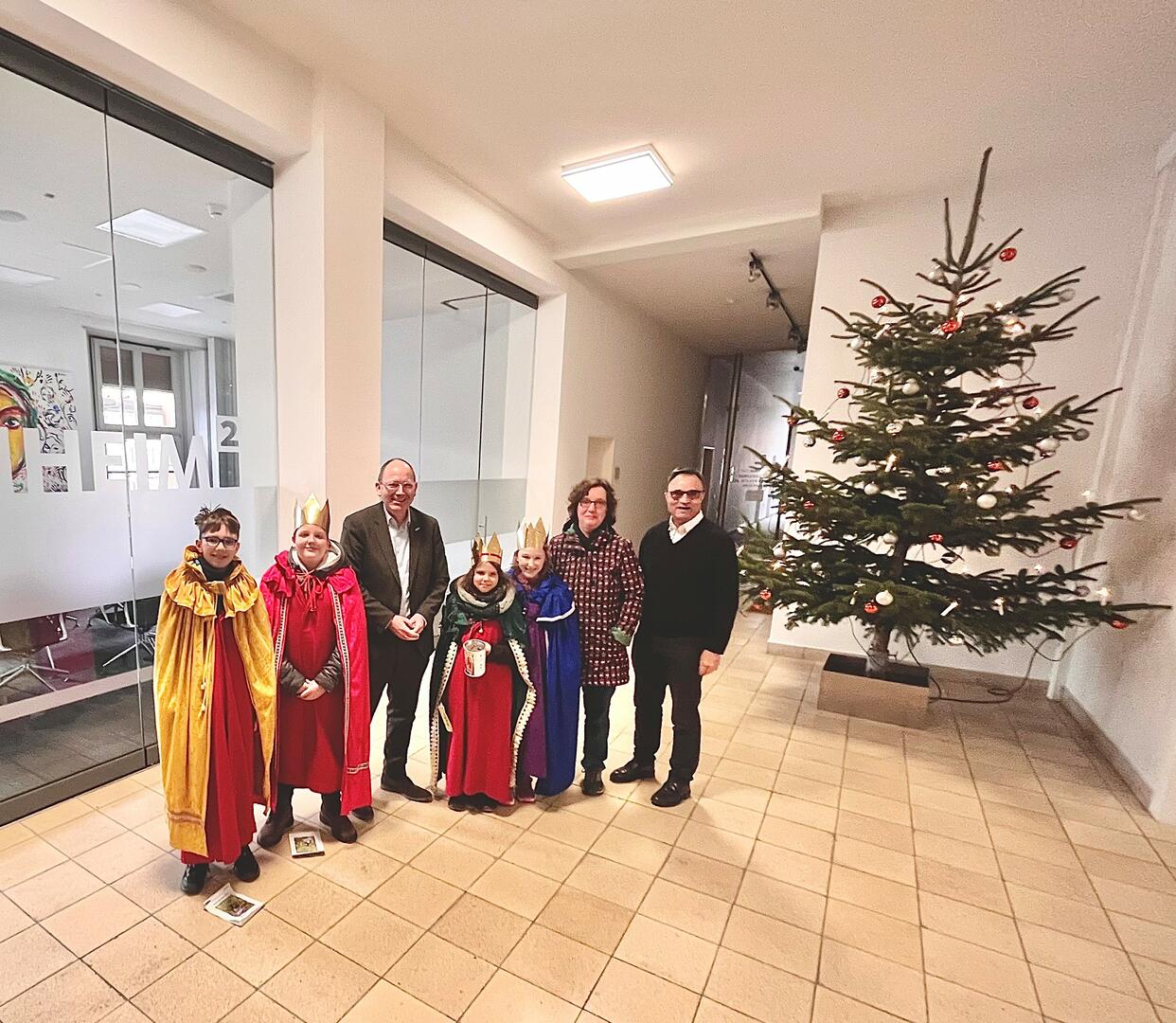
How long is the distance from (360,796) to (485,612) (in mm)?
816

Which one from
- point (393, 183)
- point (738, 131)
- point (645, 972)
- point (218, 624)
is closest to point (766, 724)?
point (645, 972)

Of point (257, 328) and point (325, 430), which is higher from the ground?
point (257, 328)

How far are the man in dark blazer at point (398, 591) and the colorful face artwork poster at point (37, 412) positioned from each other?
127 centimetres

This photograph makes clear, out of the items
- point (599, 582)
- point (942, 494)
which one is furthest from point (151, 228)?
point (942, 494)

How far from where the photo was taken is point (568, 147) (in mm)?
3418

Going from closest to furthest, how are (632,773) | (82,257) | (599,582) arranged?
(599,582)
(82,257)
(632,773)

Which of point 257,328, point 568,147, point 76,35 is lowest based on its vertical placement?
point 257,328

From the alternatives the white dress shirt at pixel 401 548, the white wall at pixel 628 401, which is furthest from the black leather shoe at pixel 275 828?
the white wall at pixel 628 401

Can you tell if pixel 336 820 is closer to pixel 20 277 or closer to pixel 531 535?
pixel 531 535

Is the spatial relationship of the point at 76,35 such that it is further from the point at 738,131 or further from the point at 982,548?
the point at 982,548

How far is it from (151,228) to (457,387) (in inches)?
85.1

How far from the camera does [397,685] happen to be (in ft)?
7.65

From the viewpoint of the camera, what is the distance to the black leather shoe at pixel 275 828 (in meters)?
2.06

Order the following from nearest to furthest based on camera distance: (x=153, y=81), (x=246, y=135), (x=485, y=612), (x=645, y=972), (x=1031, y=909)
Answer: (x=645, y=972)
(x=1031, y=909)
(x=485, y=612)
(x=153, y=81)
(x=246, y=135)
